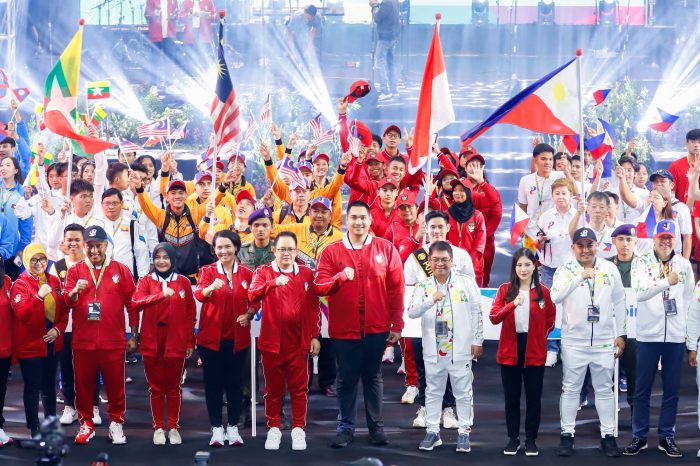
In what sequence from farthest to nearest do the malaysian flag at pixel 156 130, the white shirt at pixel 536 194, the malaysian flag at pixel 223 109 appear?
the malaysian flag at pixel 156 130
the white shirt at pixel 536 194
the malaysian flag at pixel 223 109

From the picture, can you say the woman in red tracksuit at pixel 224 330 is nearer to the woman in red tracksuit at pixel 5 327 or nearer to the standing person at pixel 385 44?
the woman in red tracksuit at pixel 5 327

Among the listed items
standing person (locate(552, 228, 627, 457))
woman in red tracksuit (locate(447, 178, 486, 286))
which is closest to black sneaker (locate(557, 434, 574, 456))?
standing person (locate(552, 228, 627, 457))

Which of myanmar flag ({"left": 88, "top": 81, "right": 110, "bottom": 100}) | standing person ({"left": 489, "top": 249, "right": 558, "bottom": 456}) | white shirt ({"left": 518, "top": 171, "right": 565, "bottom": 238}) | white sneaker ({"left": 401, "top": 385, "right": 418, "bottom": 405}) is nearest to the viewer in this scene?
standing person ({"left": 489, "top": 249, "right": 558, "bottom": 456})

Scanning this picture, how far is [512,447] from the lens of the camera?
373 inches

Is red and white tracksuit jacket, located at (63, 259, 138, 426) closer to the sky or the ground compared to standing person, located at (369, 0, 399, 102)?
closer to the ground

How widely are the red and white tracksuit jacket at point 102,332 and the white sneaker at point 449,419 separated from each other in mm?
2654

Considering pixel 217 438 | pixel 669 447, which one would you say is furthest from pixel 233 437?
pixel 669 447

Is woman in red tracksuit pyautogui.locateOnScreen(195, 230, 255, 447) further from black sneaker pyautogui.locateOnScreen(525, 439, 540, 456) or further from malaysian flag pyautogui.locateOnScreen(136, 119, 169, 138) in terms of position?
malaysian flag pyautogui.locateOnScreen(136, 119, 169, 138)

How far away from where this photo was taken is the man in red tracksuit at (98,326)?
9.55 meters

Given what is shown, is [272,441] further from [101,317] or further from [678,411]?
[678,411]

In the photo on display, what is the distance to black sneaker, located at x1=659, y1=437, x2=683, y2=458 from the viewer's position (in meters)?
9.37

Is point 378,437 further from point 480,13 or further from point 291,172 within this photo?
point 480,13

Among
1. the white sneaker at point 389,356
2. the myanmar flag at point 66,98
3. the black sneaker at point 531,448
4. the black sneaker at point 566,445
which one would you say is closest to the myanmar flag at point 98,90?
the myanmar flag at point 66,98

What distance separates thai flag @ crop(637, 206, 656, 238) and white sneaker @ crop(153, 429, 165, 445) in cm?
495
